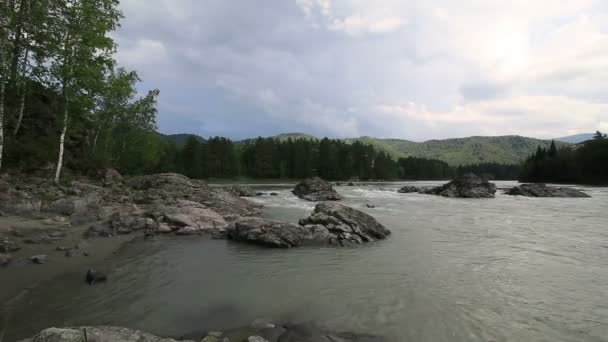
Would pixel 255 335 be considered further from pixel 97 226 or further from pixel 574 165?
pixel 574 165

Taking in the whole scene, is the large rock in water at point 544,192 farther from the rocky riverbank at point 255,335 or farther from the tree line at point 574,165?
the tree line at point 574,165

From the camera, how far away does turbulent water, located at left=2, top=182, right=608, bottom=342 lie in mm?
6660

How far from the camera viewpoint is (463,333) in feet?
21.4

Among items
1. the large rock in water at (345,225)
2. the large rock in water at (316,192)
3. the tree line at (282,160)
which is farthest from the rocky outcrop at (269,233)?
the tree line at (282,160)

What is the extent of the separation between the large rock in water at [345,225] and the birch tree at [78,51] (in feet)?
58.7

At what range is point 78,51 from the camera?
65.2 feet

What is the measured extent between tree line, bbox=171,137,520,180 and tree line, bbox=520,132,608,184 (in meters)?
59.3

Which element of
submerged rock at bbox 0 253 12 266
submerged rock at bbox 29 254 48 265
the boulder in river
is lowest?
the boulder in river

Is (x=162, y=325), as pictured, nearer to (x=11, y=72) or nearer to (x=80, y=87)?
(x=11, y=72)

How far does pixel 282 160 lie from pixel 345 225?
348 feet

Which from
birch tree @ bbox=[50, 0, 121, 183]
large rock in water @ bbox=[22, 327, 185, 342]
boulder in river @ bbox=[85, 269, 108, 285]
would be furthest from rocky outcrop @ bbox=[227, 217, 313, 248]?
birch tree @ bbox=[50, 0, 121, 183]

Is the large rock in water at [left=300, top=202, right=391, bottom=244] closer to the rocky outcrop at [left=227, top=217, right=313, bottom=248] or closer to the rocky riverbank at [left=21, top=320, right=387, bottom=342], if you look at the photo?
the rocky outcrop at [left=227, top=217, right=313, bottom=248]

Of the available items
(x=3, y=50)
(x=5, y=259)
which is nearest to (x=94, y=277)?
(x=5, y=259)

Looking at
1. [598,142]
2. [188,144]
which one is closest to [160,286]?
[188,144]
